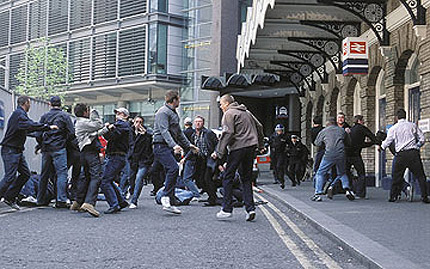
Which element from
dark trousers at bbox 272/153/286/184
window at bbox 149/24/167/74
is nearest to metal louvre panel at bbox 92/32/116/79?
window at bbox 149/24/167/74

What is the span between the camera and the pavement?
5.96 metres

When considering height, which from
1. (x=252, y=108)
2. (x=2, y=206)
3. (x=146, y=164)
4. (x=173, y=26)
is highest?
(x=173, y=26)

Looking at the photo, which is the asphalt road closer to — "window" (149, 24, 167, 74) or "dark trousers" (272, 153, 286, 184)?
"dark trousers" (272, 153, 286, 184)

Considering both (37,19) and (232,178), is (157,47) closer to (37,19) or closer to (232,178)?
(37,19)

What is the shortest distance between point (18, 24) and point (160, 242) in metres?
53.8

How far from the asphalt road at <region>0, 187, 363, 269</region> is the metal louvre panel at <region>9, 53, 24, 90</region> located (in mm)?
47486

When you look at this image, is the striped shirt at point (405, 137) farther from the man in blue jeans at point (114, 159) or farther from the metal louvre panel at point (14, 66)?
the metal louvre panel at point (14, 66)

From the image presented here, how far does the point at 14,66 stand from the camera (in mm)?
56438

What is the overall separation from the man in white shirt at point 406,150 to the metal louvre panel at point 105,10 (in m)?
36.8

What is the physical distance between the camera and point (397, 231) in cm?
790

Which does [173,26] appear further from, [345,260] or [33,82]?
[345,260]

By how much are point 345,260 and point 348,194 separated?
23.1ft

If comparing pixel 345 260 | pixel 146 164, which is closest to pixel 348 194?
pixel 146 164

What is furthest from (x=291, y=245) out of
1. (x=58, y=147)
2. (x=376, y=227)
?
(x=58, y=147)
